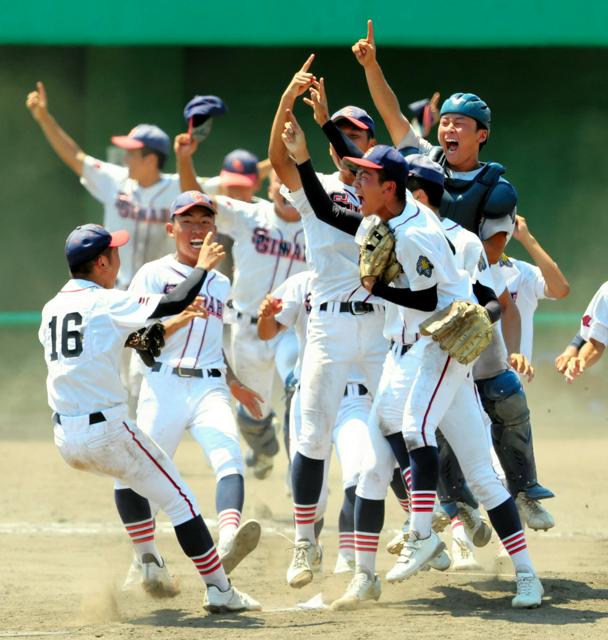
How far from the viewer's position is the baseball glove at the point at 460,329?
17.0ft

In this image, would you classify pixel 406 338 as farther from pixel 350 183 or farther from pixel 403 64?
pixel 403 64

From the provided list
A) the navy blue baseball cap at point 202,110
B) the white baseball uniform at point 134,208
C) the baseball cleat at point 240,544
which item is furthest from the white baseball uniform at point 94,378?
the white baseball uniform at point 134,208

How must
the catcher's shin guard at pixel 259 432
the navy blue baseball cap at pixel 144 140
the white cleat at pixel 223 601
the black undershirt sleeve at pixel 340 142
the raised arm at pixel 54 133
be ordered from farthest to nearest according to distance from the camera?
1. the raised arm at pixel 54 133
2. the navy blue baseball cap at pixel 144 140
3. the catcher's shin guard at pixel 259 432
4. the black undershirt sleeve at pixel 340 142
5. the white cleat at pixel 223 601

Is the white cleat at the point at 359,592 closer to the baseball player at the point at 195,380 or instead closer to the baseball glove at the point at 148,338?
the baseball player at the point at 195,380

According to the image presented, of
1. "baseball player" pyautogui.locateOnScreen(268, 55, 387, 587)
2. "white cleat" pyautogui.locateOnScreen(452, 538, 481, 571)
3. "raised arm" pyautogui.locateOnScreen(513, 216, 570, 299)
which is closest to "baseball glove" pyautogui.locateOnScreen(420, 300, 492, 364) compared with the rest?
"baseball player" pyautogui.locateOnScreen(268, 55, 387, 587)

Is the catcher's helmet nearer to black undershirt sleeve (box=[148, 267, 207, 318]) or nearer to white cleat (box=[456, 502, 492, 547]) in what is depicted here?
black undershirt sleeve (box=[148, 267, 207, 318])

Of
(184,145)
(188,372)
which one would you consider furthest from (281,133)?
(184,145)

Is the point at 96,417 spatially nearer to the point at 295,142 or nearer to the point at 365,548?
the point at 365,548

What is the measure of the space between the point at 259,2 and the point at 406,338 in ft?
22.0

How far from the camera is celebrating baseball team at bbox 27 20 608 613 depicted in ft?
17.2

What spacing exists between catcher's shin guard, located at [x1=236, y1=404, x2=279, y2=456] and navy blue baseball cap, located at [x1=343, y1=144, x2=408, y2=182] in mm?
3355

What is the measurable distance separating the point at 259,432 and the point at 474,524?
2.45m

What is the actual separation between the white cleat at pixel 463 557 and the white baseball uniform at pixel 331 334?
3.15ft

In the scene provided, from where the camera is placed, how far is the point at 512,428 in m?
6.09
